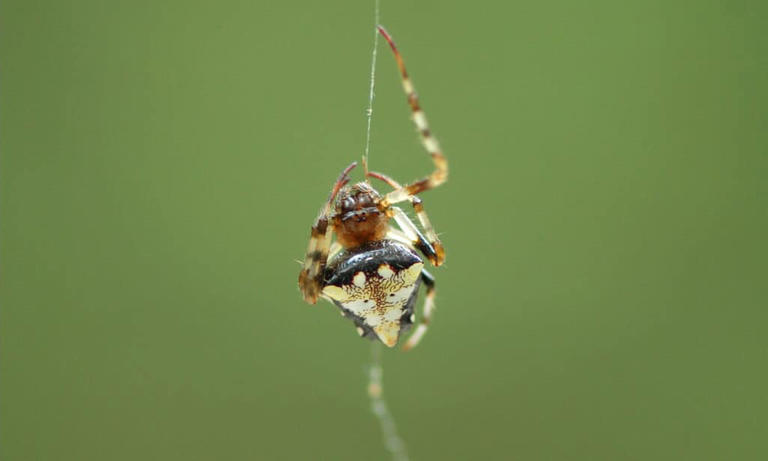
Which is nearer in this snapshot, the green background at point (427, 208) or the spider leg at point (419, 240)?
the spider leg at point (419, 240)

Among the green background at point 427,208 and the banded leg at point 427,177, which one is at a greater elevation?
the green background at point 427,208

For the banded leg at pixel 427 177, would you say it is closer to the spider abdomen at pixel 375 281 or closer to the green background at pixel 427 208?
the spider abdomen at pixel 375 281

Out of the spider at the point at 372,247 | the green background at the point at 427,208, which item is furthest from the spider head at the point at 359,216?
the green background at the point at 427,208

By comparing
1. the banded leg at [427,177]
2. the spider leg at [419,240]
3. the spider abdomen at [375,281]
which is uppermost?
the banded leg at [427,177]

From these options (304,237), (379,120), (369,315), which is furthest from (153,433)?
(369,315)

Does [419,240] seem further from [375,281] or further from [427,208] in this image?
[427,208]

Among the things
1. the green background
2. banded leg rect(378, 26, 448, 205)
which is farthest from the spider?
the green background
